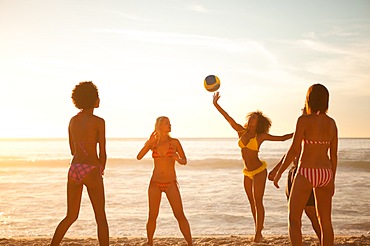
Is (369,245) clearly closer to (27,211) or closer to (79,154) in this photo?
(79,154)

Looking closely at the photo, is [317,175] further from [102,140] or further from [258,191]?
[258,191]

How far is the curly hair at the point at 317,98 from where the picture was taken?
6.11 m

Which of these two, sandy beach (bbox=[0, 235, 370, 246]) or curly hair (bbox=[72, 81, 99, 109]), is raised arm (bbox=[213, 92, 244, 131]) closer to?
sandy beach (bbox=[0, 235, 370, 246])

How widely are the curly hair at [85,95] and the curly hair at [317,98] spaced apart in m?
2.56

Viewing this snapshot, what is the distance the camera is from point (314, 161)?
6.19m

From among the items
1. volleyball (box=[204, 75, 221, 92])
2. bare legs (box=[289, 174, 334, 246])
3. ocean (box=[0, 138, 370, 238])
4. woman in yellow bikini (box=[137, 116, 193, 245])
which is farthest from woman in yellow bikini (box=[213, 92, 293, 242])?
bare legs (box=[289, 174, 334, 246])

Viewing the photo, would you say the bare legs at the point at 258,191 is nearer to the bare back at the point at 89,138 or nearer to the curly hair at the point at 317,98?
the curly hair at the point at 317,98

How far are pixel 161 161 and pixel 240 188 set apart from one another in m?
11.6

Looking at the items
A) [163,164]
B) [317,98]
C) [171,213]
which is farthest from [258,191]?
[171,213]

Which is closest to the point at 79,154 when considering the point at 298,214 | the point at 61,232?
the point at 61,232

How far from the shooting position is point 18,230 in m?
11.7

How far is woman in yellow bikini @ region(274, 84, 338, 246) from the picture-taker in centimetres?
611

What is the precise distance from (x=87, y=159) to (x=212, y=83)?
383cm

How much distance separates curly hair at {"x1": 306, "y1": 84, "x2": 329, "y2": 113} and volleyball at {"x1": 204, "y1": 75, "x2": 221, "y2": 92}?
3.65 m
